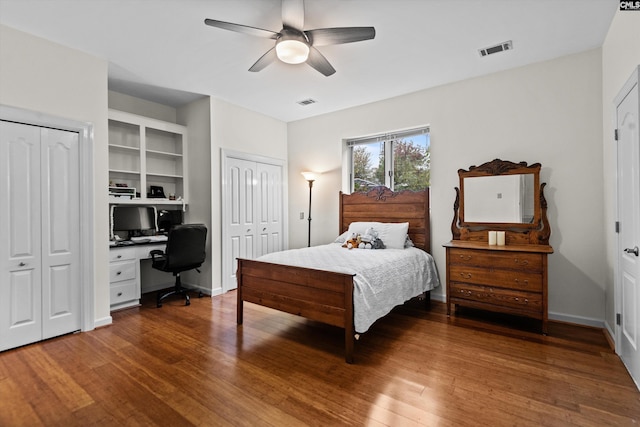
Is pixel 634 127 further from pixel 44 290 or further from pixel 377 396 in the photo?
pixel 44 290

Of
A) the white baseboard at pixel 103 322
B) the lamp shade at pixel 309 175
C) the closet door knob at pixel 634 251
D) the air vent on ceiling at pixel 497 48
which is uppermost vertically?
the air vent on ceiling at pixel 497 48

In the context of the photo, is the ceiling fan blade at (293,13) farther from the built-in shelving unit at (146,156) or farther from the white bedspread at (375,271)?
the built-in shelving unit at (146,156)

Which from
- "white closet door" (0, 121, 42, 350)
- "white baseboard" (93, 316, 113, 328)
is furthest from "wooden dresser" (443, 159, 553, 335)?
"white closet door" (0, 121, 42, 350)

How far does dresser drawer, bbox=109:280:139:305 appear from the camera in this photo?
382 centimetres

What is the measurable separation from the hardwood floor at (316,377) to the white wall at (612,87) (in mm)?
688

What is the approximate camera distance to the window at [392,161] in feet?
14.8

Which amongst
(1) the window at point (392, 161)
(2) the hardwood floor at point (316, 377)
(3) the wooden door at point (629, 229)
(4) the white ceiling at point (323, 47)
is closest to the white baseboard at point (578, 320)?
(2) the hardwood floor at point (316, 377)

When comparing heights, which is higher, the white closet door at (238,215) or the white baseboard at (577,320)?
the white closet door at (238,215)

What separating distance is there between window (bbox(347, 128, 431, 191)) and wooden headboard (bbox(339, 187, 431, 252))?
271 mm

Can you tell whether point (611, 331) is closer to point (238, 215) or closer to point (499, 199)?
point (499, 199)

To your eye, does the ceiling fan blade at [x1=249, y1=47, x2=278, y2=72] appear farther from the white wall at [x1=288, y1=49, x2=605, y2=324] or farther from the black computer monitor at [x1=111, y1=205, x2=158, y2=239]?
the black computer monitor at [x1=111, y1=205, x2=158, y2=239]

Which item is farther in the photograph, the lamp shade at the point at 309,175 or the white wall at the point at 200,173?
the lamp shade at the point at 309,175

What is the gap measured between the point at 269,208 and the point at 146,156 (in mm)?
2032

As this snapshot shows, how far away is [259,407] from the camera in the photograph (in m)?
1.95
